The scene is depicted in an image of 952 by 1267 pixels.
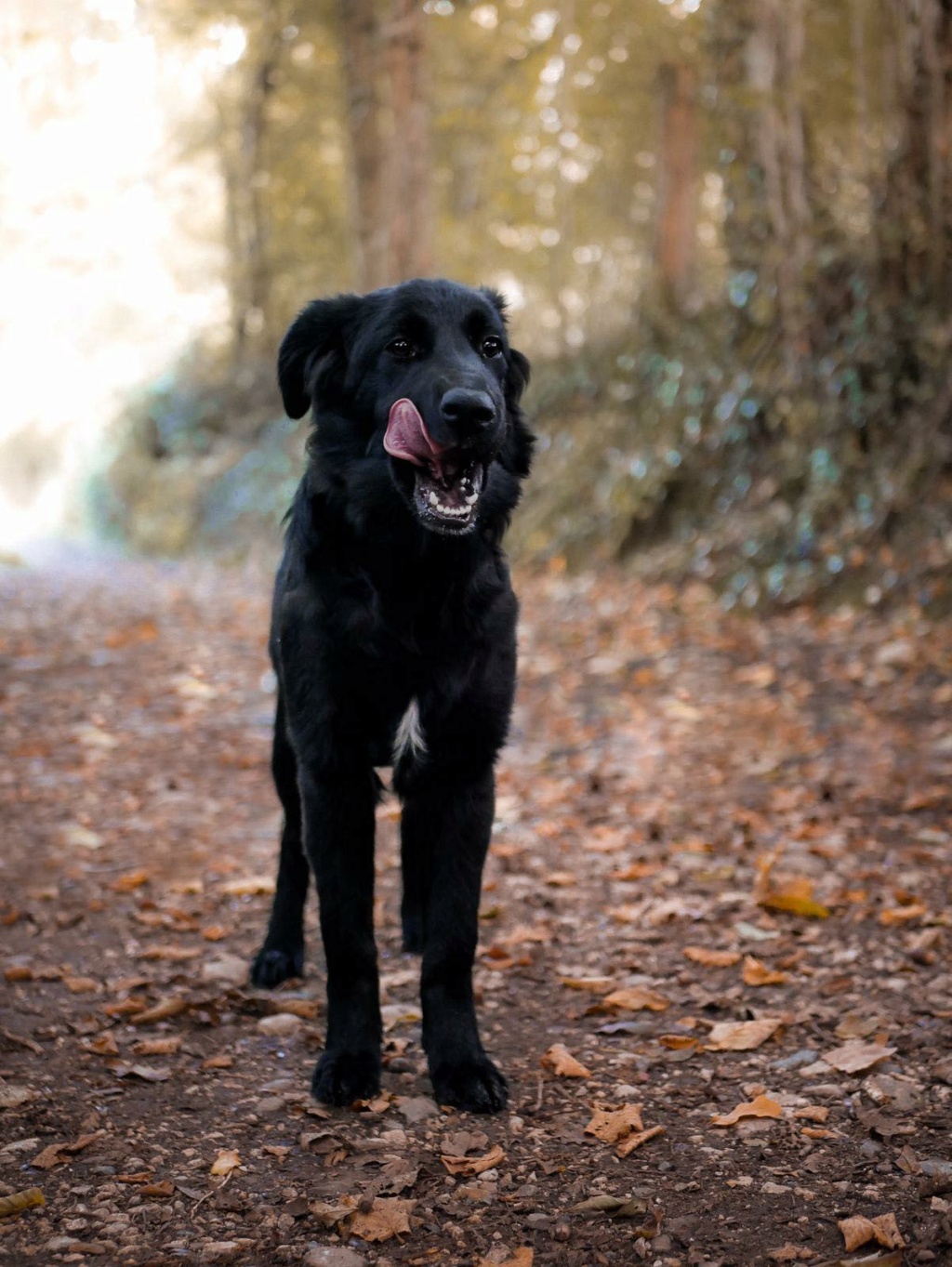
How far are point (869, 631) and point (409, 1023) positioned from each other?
5.01 meters

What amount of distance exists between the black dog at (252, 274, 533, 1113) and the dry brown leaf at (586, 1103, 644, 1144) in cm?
25

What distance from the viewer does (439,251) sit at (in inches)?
755

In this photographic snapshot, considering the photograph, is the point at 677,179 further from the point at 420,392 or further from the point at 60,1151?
the point at 60,1151

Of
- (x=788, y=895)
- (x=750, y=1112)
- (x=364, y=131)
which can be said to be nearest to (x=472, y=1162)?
A: (x=750, y=1112)

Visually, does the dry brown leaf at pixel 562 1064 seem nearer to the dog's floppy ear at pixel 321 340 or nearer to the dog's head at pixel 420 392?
the dog's head at pixel 420 392

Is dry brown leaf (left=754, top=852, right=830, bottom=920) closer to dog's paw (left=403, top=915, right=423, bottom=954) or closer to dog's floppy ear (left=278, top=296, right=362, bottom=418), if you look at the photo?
dog's paw (left=403, top=915, right=423, bottom=954)

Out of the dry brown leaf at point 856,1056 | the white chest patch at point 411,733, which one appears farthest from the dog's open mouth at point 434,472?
the dry brown leaf at point 856,1056

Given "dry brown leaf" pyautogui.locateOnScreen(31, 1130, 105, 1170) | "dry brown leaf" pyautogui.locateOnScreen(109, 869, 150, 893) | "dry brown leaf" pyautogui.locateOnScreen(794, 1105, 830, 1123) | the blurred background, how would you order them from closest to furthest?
"dry brown leaf" pyautogui.locateOnScreen(31, 1130, 105, 1170) < "dry brown leaf" pyautogui.locateOnScreen(794, 1105, 830, 1123) < "dry brown leaf" pyautogui.locateOnScreen(109, 869, 150, 893) < the blurred background

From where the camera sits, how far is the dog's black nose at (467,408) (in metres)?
2.84

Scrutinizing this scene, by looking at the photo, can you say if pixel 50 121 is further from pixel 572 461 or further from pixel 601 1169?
pixel 601 1169

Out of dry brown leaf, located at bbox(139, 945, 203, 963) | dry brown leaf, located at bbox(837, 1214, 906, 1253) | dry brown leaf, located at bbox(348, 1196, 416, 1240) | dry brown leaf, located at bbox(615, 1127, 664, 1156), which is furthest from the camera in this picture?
dry brown leaf, located at bbox(139, 945, 203, 963)

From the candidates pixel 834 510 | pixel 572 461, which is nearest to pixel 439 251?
pixel 572 461

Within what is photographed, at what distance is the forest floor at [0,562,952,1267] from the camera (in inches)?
94.7

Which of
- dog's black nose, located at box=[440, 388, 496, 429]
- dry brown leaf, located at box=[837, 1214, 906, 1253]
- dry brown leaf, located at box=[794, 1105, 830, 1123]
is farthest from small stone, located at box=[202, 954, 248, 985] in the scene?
dry brown leaf, located at box=[837, 1214, 906, 1253]
